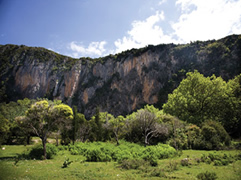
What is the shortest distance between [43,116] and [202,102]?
77.3 ft

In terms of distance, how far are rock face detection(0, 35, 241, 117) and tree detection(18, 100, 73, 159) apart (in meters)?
53.1

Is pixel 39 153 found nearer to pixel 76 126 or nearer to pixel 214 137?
pixel 76 126

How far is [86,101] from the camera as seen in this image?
84562 mm

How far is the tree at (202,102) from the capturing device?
2493 centimetres

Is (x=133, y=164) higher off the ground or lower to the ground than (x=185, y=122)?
lower

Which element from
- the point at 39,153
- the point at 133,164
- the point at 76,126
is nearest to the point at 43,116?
the point at 39,153

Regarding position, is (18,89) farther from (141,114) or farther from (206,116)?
(206,116)

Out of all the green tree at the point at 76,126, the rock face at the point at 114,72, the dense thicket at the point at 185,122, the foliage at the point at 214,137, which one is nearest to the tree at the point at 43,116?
the dense thicket at the point at 185,122

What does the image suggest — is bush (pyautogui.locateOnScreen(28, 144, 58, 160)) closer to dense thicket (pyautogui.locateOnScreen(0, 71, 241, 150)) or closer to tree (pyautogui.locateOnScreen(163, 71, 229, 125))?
dense thicket (pyautogui.locateOnScreen(0, 71, 241, 150))

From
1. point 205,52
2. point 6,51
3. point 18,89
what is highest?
point 6,51

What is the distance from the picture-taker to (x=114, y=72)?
274 ft

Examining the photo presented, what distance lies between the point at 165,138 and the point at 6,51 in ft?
395

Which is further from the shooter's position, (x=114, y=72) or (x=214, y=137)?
(x=114, y=72)

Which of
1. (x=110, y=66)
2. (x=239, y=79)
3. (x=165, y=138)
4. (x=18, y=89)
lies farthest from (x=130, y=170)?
(x=18, y=89)
